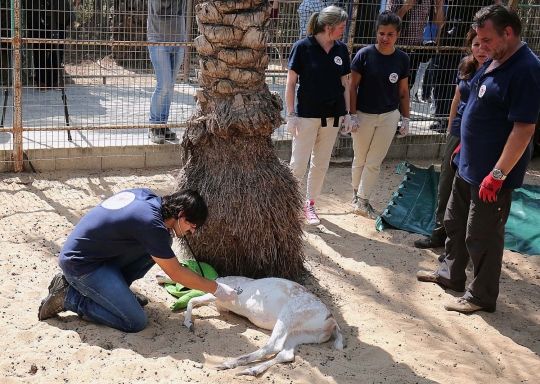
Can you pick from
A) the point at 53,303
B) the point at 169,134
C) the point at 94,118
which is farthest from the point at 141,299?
the point at 94,118

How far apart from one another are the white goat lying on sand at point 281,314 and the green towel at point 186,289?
0.12 metres

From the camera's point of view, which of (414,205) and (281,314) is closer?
(281,314)

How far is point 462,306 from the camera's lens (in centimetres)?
471

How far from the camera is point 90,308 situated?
13.6ft

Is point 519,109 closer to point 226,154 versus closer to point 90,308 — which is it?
point 226,154

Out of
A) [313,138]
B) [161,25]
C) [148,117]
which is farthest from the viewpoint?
[148,117]

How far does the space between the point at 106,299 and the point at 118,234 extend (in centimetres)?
44

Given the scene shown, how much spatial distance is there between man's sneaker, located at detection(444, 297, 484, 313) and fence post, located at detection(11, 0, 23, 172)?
15.0ft

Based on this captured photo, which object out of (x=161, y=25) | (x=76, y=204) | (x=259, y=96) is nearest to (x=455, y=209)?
(x=259, y=96)

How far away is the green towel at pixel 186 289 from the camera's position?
4461 millimetres

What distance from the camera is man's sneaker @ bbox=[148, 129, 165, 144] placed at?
A: 7.51m

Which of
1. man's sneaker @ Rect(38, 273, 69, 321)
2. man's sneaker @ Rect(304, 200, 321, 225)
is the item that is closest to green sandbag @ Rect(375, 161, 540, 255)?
man's sneaker @ Rect(304, 200, 321, 225)

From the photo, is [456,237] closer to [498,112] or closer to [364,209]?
[498,112]

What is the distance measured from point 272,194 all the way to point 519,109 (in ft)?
5.83
